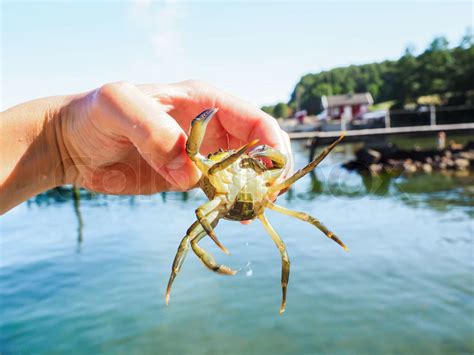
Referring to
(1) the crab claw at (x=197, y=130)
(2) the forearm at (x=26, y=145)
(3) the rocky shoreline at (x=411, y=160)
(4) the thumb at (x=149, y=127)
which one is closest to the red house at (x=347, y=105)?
(3) the rocky shoreline at (x=411, y=160)

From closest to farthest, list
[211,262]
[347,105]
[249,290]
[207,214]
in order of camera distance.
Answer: [207,214] → [211,262] → [249,290] → [347,105]

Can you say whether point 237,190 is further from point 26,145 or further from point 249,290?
point 249,290

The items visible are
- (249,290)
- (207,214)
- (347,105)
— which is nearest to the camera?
(207,214)

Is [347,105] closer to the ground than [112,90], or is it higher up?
closer to the ground

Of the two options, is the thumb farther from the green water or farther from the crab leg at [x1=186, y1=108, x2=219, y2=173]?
the green water

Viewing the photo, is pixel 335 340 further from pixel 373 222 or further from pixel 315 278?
pixel 373 222

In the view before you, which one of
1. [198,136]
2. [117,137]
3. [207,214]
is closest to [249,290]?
[117,137]

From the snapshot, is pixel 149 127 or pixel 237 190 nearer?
pixel 149 127

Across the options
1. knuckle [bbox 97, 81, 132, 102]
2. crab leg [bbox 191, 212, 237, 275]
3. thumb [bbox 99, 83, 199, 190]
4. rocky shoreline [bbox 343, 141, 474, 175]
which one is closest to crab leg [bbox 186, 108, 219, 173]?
thumb [bbox 99, 83, 199, 190]
